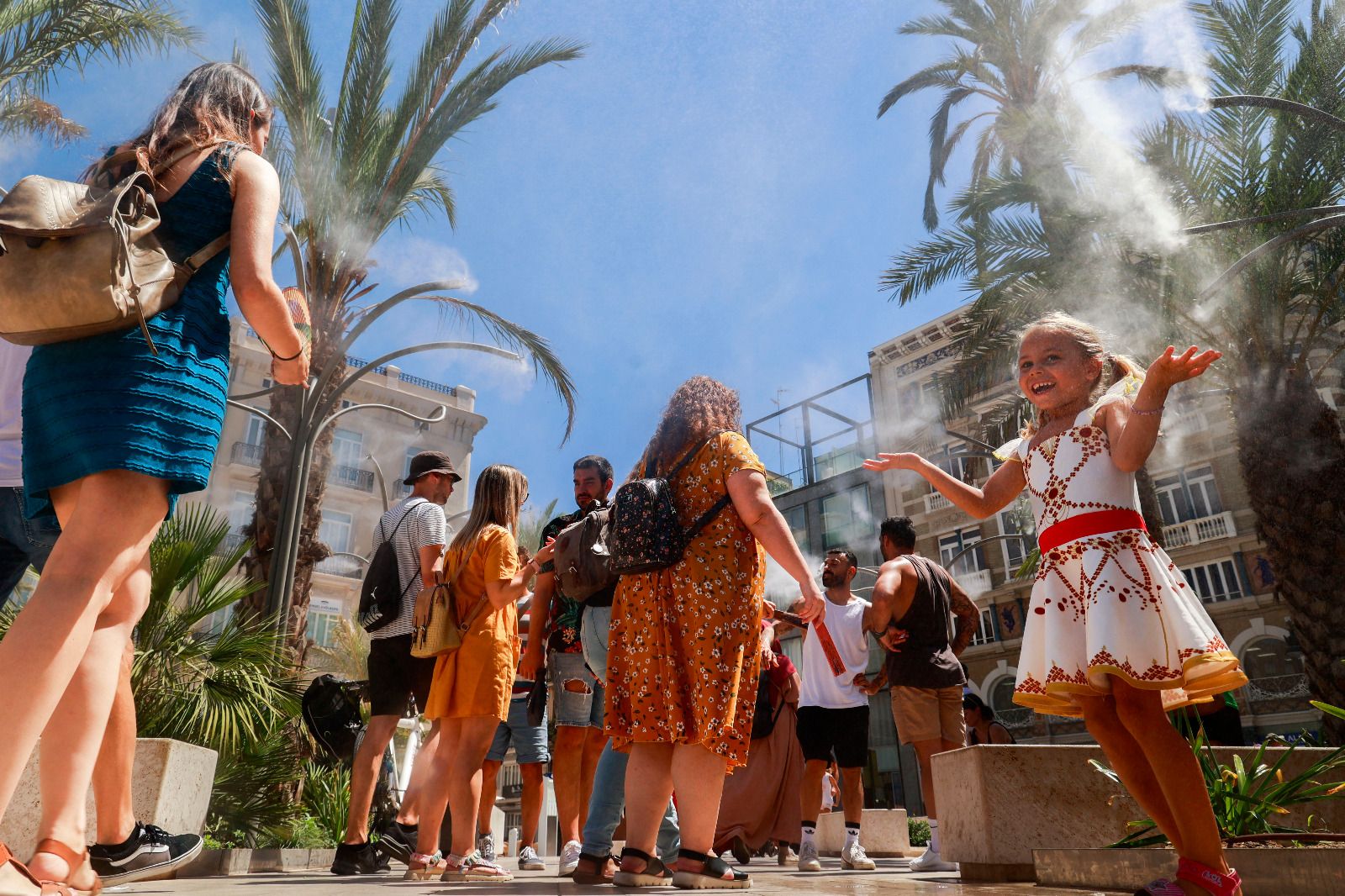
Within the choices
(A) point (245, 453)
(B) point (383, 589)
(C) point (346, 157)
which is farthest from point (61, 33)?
(A) point (245, 453)

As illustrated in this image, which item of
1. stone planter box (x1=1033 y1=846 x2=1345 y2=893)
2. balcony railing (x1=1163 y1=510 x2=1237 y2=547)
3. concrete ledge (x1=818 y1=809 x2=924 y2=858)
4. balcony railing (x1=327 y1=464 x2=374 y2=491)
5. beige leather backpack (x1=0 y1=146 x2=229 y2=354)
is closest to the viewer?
beige leather backpack (x1=0 y1=146 x2=229 y2=354)

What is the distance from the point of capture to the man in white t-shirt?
6.03 metres

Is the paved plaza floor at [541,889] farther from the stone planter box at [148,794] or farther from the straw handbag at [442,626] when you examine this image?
the straw handbag at [442,626]

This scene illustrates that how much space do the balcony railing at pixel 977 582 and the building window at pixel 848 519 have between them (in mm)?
5025

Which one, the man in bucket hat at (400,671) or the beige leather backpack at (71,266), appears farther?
the man in bucket hat at (400,671)

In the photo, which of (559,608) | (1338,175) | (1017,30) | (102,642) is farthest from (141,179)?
(1017,30)

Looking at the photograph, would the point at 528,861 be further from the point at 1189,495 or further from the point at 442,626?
the point at 1189,495

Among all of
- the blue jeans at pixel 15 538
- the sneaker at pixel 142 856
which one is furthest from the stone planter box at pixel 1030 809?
the blue jeans at pixel 15 538

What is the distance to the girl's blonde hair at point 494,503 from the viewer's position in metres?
4.40

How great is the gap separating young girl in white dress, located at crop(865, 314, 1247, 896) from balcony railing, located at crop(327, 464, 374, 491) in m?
42.0

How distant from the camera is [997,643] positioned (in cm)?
3306

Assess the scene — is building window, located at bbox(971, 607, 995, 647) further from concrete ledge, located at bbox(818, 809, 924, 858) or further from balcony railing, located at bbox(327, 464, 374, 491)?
balcony railing, located at bbox(327, 464, 374, 491)

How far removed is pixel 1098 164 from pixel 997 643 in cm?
2338

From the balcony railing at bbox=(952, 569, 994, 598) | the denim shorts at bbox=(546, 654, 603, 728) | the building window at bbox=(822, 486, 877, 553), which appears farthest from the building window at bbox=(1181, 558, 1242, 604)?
the denim shorts at bbox=(546, 654, 603, 728)
